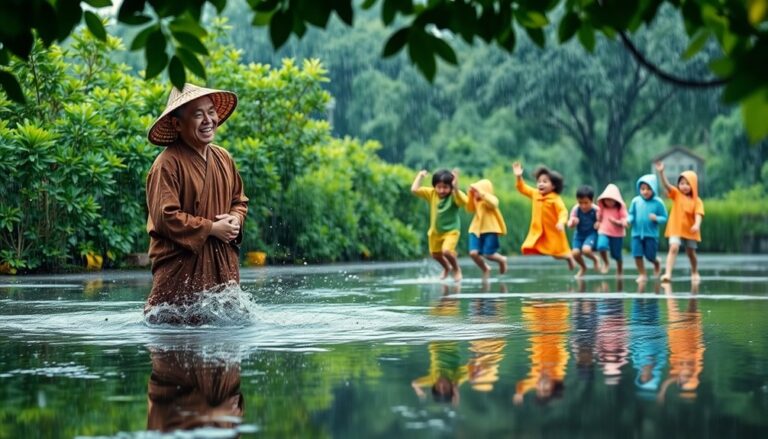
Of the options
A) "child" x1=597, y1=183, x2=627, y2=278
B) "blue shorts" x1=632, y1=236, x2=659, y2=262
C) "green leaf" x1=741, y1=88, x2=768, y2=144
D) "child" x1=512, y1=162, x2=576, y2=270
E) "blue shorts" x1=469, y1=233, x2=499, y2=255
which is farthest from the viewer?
"child" x1=597, y1=183, x2=627, y2=278

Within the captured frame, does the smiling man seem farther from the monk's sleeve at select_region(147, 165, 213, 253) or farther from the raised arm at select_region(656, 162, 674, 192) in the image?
the raised arm at select_region(656, 162, 674, 192)

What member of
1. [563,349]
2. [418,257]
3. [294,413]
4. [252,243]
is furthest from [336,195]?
[294,413]

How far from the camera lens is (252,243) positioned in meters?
25.2

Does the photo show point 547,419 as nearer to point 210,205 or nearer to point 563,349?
point 563,349

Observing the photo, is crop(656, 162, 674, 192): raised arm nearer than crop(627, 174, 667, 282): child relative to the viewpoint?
Yes

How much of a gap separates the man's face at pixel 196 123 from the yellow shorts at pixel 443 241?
1049cm

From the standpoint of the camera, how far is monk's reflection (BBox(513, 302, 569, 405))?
6469mm

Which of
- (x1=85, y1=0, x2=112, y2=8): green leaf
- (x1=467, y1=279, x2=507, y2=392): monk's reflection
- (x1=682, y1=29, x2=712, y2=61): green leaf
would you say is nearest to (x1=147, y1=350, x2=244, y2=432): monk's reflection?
(x1=467, y1=279, x2=507, y2=392): monk's reflection

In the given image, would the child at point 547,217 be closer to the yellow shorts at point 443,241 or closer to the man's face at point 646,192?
the man's face at point 646,192

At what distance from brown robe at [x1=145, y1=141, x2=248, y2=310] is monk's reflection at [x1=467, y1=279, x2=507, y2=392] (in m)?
2.14

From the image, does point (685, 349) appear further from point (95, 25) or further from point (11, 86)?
point (11, 86)

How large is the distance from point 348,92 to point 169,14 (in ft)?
195

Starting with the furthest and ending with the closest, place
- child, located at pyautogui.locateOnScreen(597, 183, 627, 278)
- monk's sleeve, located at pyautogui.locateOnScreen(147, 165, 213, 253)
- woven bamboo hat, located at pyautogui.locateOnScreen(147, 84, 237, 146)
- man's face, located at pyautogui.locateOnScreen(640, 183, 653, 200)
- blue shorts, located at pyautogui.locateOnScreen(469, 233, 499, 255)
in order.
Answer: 1. child, located at pyautogui.locateOnScreen(597, 183, 627, 278)
2. blue shorts, located at pyautogui.locateOnScreen(469, 233, 499, 255)
3. man's face, located at pyautogui.locateOnScreen(640, 183, 653, 200)
4. woven bamboo hat, located at pyautogui.locateOnScreen(147, 84, 237, 146)
5. monk's sleeve, located at pyautogui.locateOnScreen(147, 165, 213, 253)

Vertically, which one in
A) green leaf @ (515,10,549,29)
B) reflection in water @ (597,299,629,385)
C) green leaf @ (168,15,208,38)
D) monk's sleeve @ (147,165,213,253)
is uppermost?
green leaf @ (515,10,549,29)
